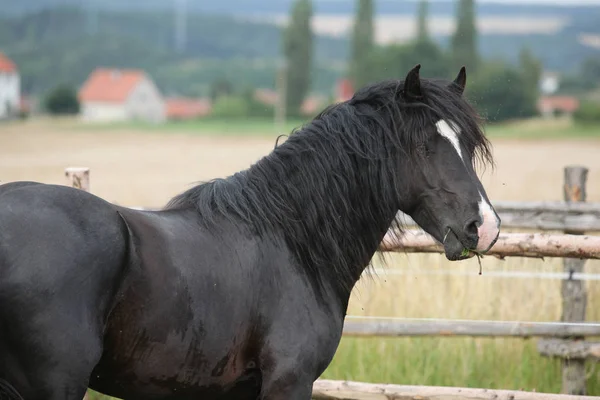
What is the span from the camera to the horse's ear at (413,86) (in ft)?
12.3

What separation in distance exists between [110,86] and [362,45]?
192 feet

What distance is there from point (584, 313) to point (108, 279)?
184 inches

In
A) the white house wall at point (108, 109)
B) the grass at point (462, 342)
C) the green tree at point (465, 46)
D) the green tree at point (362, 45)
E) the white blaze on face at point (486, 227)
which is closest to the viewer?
the white blaze on face at point (486, 227)

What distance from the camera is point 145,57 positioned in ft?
626

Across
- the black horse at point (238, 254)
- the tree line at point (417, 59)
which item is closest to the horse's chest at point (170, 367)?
the black horse at point (238, 254)

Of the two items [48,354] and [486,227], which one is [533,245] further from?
[48,354]

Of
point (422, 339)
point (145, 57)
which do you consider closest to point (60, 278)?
point (422, 339)

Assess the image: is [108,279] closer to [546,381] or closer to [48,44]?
[546,381]

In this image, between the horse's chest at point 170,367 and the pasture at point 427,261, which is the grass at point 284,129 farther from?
the horse's chest at point 170,367

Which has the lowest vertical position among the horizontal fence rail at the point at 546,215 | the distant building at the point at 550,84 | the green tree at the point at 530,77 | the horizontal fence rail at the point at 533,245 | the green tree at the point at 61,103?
the green tree at the point at 61,103

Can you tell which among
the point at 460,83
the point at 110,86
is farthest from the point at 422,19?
the point at 460,83

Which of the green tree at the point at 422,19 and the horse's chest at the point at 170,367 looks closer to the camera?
the horse's chest at the point at 170,367

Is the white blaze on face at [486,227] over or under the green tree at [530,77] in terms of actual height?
over

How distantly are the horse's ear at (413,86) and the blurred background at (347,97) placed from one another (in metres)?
0.44
